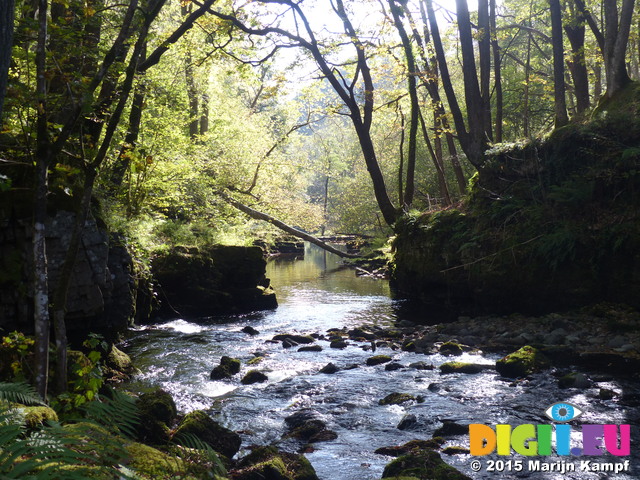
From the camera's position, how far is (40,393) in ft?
15.1

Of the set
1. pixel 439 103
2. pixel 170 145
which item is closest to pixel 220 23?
pixel 170 145

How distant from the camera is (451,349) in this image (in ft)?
33.9

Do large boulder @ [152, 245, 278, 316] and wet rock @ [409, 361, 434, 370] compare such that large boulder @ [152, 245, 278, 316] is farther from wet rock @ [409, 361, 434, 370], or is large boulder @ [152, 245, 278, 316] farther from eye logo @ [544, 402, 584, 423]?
eye logo @ [544, 402, 584, 423]

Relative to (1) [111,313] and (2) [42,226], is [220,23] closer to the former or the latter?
(1) [111,313]

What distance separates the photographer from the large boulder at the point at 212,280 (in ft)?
47.1

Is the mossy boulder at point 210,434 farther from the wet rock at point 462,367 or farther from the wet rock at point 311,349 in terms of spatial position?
the wet rock at point 311,349

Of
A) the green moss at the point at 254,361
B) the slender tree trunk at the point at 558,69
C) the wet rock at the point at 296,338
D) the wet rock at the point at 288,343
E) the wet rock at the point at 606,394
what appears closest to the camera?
the wet rock at the point at 606,394

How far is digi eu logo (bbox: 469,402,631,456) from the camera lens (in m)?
5.62

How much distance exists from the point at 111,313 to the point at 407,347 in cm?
618

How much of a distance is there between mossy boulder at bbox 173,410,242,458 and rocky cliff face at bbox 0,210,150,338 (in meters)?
3.55

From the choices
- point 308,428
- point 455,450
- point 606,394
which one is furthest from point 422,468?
point 606,394

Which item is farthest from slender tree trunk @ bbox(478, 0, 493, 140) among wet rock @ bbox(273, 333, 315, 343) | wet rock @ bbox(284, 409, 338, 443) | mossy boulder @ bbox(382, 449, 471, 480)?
mossy boulder @ bbox(382, 449, 471, 480)

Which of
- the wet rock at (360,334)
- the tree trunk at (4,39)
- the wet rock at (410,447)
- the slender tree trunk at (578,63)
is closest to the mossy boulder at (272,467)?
the wet rock at (410,447)

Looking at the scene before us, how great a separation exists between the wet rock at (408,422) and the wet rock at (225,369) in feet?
11.9
